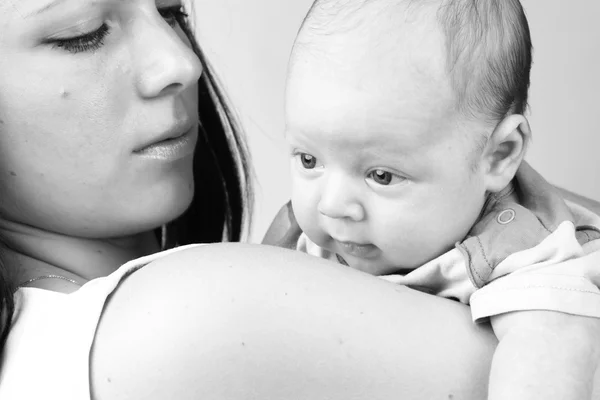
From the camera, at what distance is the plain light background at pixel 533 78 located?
2459 mm

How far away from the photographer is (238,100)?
9.12 feet

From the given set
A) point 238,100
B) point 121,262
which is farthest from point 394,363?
point 238,100

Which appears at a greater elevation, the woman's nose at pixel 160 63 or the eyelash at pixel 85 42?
the eyelash at pixel 85 42

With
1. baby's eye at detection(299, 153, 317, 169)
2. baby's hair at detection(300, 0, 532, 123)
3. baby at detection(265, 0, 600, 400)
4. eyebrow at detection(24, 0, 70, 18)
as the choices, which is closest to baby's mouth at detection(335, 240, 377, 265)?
baby at detection(265, 0, 600, 400)

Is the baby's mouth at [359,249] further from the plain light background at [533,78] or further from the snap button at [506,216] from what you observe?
the plain light background at [533,78]

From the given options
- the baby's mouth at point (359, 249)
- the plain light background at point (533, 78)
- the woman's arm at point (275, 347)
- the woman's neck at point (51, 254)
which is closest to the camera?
the woman's arm at point (275, 347)

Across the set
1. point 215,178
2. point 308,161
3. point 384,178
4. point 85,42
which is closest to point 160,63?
point 85,42

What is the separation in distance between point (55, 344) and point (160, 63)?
44cm

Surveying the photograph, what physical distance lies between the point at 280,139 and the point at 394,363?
188 centimetres

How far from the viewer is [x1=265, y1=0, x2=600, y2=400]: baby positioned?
3.65ft

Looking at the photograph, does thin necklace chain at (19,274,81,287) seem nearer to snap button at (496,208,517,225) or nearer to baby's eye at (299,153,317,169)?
baby's eye at (299,153,317,169)

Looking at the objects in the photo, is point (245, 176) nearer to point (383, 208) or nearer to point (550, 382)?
point (383, 208)

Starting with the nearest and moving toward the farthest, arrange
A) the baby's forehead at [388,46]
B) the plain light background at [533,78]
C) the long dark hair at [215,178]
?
the baby's forehead at [388,46]
the long dark hair at [215,178]
the plain light background at [533,78]

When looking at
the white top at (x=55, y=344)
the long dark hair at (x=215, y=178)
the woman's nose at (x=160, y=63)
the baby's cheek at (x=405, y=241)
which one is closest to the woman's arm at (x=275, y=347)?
the white top at (x=55, y=344)
